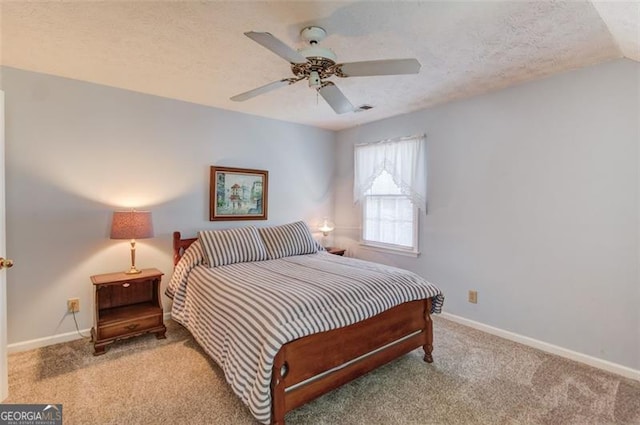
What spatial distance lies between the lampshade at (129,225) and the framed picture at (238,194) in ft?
2.87

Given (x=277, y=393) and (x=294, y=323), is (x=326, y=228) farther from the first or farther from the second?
(x=277, y=393)

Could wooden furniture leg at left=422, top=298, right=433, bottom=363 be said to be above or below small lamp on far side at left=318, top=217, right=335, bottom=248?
below

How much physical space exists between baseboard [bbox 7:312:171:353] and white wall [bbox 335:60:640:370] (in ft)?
11.9

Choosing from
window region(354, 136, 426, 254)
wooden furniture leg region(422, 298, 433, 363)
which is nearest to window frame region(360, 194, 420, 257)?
window region(354, 136, 426, 254)

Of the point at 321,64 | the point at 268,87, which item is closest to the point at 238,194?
the point at 268,87

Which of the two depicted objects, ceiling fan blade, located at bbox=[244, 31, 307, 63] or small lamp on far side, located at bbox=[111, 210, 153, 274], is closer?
ceiling fan blade, located at bbox=[244, 31, 307, 63]

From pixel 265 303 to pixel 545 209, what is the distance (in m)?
2.53

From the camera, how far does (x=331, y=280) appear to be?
241 cm

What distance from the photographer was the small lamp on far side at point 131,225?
279 cm

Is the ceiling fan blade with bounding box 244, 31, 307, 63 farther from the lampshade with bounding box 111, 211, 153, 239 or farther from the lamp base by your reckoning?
the lamp base

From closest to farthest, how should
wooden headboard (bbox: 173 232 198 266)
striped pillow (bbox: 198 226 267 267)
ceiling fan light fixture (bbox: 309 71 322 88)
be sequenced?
1. ceiling fan light fixture (bbox: 309 71 322 88)
2. striped pillow (bbox: 198 226 267 267)
3. wooden headboard (bbox: 173 232 198 266)

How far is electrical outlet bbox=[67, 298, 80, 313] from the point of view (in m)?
2.89

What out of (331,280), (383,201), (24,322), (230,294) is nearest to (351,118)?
(383,201)

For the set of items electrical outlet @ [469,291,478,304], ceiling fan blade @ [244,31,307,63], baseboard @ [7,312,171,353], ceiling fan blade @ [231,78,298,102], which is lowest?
baseboard @ [7,312,171,353]
